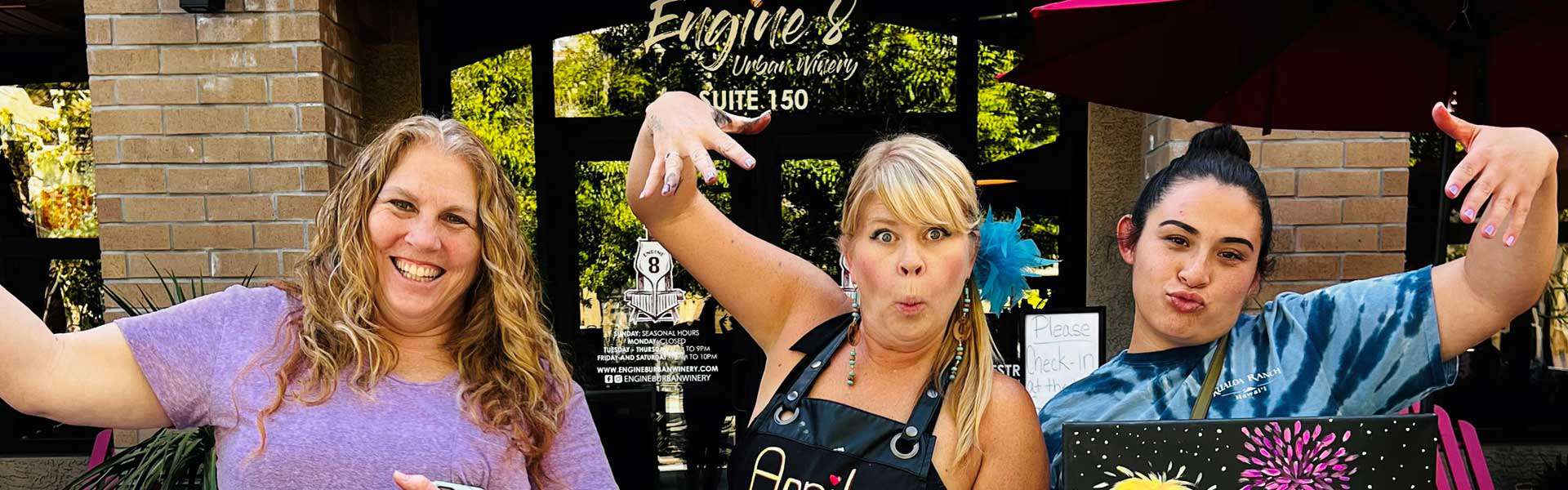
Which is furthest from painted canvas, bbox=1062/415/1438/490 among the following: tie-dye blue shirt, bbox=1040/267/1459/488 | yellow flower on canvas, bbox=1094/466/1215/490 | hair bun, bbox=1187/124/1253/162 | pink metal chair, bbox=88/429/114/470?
pink metal chair, bbox=88/429/114/470

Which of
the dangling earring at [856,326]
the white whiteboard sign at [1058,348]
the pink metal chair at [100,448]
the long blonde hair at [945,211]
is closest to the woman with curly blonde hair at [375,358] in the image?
the dangling earring at [856,326]

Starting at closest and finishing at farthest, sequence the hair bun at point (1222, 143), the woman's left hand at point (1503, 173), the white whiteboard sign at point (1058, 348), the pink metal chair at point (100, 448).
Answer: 1. the woman's left hand at point (1503, 173)
2. the hair bun at point (1222, 143)
3. the pink metal chair at point (100, 448)
4. the white whiteboard sign at point (1058, 348)

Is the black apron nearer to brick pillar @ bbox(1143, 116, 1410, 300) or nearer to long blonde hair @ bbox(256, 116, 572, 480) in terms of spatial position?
long blonde hair @ bbox(256, 116, 572, 480)

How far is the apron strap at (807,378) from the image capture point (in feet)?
5.75

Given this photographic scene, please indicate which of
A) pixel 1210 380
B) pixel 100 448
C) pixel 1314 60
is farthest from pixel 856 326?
pixel 100 448

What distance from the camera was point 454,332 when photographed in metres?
1.78

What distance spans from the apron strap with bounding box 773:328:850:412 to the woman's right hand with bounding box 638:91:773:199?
0.42 m

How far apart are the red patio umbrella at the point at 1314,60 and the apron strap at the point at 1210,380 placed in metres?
0.80

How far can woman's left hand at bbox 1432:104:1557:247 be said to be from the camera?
1370 millimetres

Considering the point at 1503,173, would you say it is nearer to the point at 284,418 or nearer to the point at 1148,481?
the point at 1148,481

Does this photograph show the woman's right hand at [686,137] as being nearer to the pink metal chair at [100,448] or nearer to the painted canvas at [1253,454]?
the painted canvas at [1253,454]

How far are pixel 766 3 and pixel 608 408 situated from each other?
222 centimetres

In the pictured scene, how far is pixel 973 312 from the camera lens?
5.88 ft

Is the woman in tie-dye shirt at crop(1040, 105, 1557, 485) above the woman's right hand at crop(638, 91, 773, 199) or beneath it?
beneath
